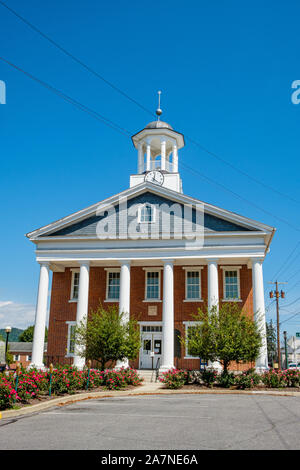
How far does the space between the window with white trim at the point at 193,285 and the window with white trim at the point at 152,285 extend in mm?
2036

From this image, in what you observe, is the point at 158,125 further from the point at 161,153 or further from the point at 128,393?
the point at 128,393

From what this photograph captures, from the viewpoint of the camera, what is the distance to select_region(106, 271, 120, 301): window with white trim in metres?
31.3

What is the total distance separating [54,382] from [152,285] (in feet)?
48.6

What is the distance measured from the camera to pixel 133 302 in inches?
1220

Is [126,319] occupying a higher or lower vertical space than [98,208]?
lower

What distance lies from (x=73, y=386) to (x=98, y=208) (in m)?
14.1

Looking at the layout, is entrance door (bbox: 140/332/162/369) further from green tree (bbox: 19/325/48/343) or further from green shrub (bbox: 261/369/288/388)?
green tree (bbox: 19/325/48/343)

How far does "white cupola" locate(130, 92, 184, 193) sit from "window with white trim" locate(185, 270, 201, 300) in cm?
694

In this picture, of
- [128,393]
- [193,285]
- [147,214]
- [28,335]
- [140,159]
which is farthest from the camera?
[28,335]

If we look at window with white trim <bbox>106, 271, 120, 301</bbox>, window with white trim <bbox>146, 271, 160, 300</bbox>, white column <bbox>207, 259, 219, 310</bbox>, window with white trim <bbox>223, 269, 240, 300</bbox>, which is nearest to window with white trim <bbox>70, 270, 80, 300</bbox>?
window with white trim <bbox>106, 271, 120, 301</bbox>

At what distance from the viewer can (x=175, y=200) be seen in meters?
29.2

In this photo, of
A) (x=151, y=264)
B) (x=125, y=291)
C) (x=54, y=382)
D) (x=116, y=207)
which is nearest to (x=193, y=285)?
(x=151, y=264)
